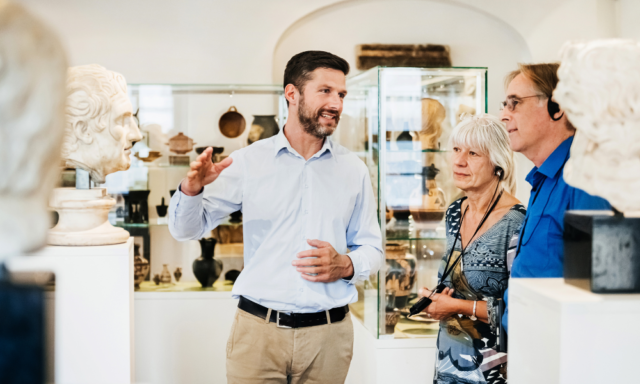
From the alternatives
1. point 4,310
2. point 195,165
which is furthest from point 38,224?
point 195,165

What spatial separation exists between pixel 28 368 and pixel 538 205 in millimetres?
1506

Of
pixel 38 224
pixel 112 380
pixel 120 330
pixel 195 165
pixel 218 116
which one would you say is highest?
pixel 218 116

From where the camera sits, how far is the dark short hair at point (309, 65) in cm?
243

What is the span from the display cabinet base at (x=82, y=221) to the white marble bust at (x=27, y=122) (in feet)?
4.98

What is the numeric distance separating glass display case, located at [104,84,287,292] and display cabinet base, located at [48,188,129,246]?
67.8 inches

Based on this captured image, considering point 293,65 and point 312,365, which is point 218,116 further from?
point 312,365

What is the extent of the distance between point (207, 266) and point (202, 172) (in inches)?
89.5

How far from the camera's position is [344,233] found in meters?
2.50

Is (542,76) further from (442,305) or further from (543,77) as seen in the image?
(442,305)

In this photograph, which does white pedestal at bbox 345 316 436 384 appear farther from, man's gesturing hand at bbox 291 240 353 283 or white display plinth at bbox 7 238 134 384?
white display plinth at bbox 7 238 134 384

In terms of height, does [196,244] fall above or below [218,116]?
below

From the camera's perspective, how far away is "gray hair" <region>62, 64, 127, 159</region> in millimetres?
2268

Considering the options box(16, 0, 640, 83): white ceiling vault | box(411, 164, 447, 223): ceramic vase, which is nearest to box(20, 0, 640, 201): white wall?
box(16, 0, 640, 83): white ceiling vault

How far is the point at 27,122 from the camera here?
2.85 feet
